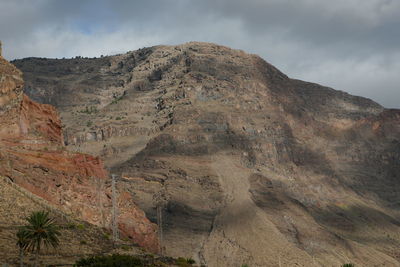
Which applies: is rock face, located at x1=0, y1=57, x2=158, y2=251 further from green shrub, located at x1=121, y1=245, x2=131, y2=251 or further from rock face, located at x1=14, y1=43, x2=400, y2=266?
rock face, located at x1=14, y1=43, x2=400, y2=266

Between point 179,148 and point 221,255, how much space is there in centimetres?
5251

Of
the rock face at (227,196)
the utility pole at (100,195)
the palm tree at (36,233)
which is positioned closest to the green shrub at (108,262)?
the palm tree at (36,233)

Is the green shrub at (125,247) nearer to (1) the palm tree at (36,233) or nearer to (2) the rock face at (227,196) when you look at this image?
(1) the palm tree at (36,233)

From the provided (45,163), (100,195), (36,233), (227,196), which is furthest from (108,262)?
(227,196)

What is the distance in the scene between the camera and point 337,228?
562 ft

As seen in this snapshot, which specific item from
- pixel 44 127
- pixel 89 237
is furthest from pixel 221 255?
pixel 89 237

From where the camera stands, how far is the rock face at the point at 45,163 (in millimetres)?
68062

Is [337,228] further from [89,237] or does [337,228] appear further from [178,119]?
[89,237]

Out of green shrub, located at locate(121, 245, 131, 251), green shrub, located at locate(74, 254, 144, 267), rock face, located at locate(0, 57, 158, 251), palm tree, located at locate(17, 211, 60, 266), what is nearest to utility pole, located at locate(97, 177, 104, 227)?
rock face, located at locate(0, 57, 158, 251)

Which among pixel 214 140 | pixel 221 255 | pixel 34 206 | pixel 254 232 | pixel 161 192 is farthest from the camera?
pixel 214 140

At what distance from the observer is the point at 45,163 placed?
7094cm

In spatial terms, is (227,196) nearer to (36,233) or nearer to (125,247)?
(125,247)

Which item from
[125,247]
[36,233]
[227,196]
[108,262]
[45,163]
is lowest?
[227,196]

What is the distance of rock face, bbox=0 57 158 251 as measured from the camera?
68062 mm
